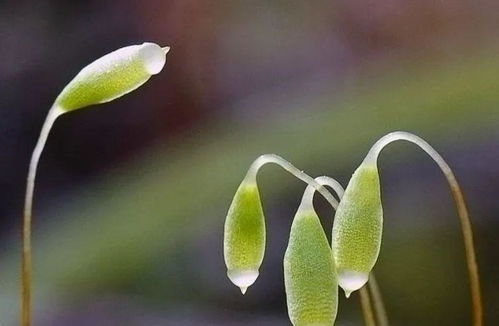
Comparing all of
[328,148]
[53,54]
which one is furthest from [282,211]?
[53,54]

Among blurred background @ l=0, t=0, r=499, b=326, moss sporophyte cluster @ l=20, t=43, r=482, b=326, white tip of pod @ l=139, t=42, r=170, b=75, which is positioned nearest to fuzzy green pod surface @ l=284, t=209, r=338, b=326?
moss sporophyte cluster @ l=20, t=43, r=482, b=326

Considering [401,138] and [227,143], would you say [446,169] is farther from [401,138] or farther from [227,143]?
[227,143]

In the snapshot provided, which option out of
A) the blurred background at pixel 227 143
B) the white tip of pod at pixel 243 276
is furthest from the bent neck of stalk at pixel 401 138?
the blurred background at pixel 227 143

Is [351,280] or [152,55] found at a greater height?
[152,55]

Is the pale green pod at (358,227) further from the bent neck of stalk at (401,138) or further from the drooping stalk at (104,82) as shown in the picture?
the drooping stalk at (104,82)

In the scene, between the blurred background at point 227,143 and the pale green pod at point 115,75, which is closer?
the pale green pod at point 115,75

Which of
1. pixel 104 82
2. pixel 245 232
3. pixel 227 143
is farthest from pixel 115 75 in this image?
pixel 227 143
